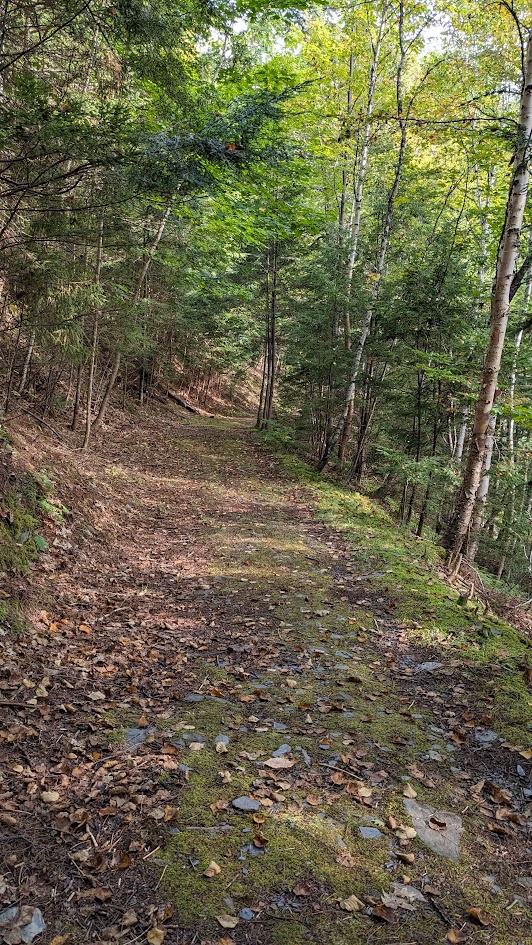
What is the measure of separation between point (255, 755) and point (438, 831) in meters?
1.28

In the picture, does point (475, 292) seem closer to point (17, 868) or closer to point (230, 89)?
point (230, 89)

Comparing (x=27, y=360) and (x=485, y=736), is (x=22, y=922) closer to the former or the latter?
(x=485, y=736)

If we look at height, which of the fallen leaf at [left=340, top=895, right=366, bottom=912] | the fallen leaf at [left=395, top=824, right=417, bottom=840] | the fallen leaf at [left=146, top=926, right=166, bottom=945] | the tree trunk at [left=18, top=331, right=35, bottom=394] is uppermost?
the tree trunk at [left=18, top=331, right=35, bottom=394]

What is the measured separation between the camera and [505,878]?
2760mm

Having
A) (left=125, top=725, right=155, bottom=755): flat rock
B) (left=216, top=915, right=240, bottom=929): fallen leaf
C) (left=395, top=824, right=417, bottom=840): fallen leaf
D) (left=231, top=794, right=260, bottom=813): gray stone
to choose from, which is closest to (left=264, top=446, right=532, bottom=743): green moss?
(left=395, top=824, right=417, bottom=840): fallen leaf

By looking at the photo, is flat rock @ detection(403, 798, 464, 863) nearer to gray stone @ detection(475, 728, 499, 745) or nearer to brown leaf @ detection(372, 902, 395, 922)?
brown leaf @ detection(372, 902, 395, 922)

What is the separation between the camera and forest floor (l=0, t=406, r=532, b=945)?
8.32 feet

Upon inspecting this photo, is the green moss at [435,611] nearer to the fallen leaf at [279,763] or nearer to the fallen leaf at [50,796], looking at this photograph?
the fallen leaf at [279,763]

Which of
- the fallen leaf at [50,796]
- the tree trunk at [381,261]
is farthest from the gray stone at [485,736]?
the tree trunk at [381,261]

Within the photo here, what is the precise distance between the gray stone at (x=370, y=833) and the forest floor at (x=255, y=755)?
0.10 ft

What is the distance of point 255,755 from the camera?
12.1 feet

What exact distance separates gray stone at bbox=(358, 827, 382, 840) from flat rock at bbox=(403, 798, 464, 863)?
25 cm

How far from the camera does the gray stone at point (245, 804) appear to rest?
10.4 feet

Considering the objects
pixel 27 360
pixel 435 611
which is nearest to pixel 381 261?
pixel 27 360
